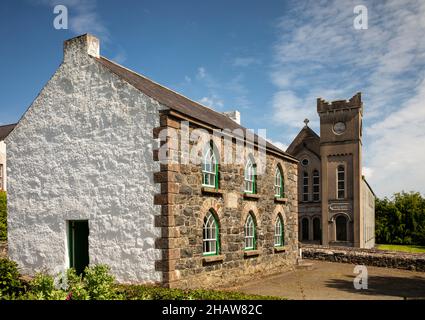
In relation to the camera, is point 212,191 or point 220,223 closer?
point 212,191

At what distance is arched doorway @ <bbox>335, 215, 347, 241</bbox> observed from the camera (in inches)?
1602

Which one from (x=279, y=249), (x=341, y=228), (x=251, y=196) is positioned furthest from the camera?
(x=341, y=228)

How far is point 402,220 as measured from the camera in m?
53.7

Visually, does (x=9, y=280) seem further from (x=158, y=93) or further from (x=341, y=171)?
(x=341, y=171)

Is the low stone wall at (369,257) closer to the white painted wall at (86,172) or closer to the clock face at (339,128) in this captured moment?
the white painted wall at (86,172)

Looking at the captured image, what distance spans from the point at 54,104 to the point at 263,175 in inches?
345

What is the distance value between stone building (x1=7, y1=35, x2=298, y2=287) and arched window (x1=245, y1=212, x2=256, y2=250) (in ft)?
0.26

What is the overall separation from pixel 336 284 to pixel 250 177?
5.40 m

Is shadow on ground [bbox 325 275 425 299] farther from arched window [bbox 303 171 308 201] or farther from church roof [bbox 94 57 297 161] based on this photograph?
arched window [bbox 303 171 308 201]

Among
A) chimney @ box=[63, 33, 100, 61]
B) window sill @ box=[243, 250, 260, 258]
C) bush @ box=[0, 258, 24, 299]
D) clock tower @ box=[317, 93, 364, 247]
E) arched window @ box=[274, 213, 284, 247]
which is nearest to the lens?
bush @ box=[0, 258, 24, 299]

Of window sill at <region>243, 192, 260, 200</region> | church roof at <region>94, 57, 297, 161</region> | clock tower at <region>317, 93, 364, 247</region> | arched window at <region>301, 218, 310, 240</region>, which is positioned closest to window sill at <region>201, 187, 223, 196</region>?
window sill at <region>243, 192, 260, 200</region>

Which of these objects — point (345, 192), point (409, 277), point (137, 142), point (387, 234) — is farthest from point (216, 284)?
point (387, 234)

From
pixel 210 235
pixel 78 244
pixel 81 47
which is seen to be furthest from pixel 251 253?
pixel 81 47

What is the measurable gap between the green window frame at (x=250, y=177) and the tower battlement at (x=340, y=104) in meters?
27.2
